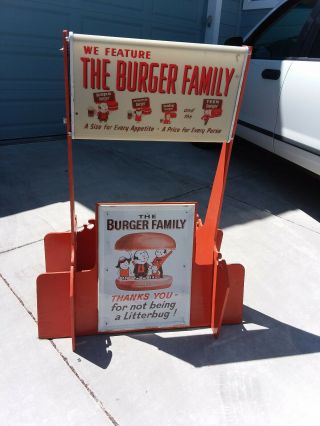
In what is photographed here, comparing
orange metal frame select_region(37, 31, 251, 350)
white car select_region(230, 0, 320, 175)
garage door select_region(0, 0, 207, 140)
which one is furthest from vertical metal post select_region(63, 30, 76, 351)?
garage door select_region(0, 0, 207, 140)

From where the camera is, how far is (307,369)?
1989mm

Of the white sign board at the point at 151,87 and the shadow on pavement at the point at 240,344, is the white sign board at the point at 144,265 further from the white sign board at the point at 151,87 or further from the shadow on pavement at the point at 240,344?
the white sign board at the point at 151,87

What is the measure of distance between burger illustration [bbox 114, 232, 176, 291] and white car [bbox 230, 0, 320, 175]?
6.17 ft

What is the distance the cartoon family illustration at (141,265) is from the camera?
2074 millimetres

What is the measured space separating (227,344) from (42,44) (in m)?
4.69

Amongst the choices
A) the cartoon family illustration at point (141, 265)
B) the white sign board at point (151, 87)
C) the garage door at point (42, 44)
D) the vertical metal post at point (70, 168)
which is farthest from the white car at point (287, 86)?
the garage door at point (42, 44)

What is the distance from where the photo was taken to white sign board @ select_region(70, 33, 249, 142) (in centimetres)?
163

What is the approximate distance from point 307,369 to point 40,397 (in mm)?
1234

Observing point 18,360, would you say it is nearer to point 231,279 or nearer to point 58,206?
point 231,279

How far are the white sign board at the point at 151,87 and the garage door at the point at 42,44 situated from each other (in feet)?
13.1

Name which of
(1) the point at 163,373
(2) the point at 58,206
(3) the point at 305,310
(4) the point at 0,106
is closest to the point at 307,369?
(3) the point at 305,310

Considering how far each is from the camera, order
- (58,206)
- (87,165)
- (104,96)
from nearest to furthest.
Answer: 1. (104,96)
2. (58,206)
3. (87,165)

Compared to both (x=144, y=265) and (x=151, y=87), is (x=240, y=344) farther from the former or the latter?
(x=151, y=87)

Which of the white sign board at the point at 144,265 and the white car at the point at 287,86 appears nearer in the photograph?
the white sign board at the point at 144,265
